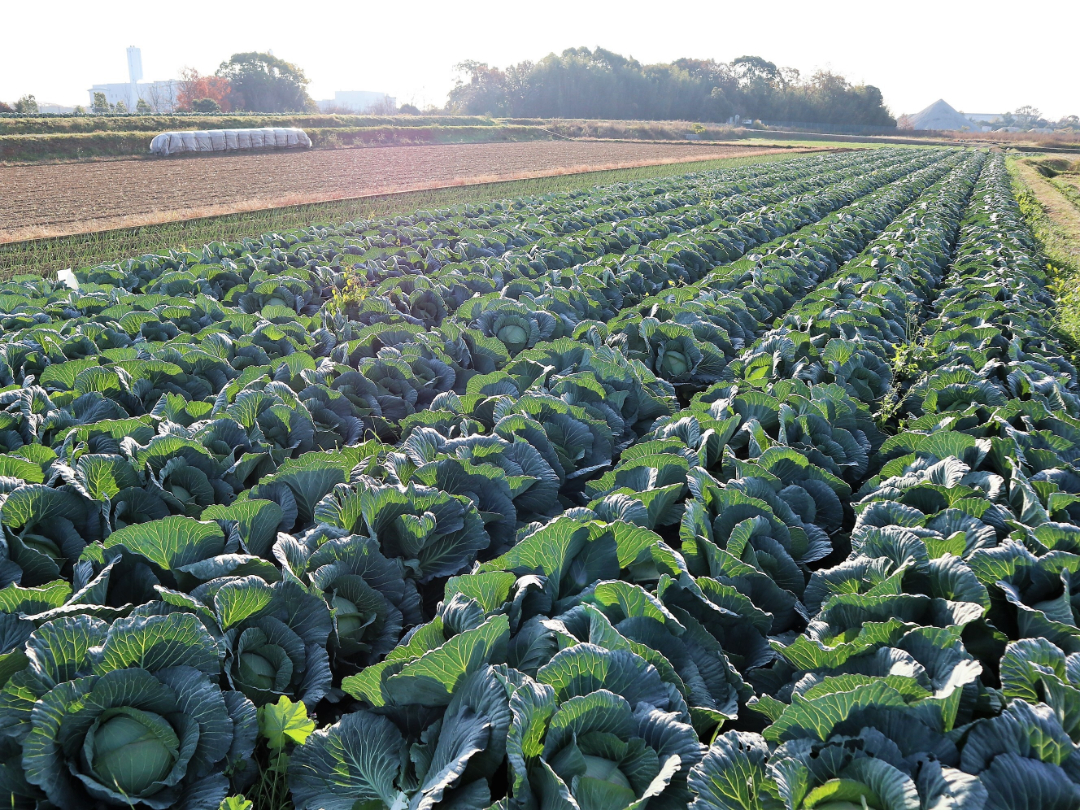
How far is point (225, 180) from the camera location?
2320cm

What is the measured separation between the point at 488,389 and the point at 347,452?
43.8 inches

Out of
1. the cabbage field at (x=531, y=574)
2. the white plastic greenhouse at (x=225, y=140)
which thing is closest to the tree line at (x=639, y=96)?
the white plastic greenhouse at (x=225, y=140)

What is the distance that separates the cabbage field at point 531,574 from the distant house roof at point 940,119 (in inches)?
7274

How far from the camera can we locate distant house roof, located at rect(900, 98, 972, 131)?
506 feet

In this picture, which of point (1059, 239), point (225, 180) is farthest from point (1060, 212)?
point (225, 180)

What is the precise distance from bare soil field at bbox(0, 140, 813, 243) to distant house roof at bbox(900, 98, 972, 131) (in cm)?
15653

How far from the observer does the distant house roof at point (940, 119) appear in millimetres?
154375

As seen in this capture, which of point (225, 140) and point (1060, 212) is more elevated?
point (225, 140)


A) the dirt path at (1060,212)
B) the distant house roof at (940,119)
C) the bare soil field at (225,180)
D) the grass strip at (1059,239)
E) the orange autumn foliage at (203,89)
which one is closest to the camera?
the grass strip at (1059,239)

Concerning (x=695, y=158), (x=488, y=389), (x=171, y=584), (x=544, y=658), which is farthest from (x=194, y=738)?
(x=695, y=158)

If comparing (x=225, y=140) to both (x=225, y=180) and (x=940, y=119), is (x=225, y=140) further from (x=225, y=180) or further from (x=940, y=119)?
(x=940, y=119)

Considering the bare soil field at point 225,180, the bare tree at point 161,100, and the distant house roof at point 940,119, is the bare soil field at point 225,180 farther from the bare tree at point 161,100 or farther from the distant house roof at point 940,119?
the distant house roof at point 940,119

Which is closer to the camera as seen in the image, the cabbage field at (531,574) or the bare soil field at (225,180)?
the cabbage field at (531,574)

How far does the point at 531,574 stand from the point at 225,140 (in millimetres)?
39927
